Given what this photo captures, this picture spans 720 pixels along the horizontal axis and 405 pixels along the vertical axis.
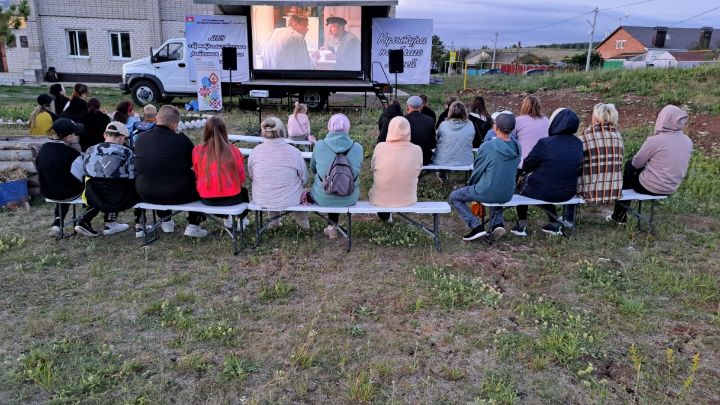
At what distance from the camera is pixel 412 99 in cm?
642

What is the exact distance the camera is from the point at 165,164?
15.1ft

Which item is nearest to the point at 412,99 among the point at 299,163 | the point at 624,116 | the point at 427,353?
the point at 299,163

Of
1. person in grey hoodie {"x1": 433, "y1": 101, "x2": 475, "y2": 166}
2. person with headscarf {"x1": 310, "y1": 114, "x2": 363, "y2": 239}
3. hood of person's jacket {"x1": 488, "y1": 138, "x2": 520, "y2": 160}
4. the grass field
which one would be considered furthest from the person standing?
person with headscarf {"x1": 310, "y1": 114, "x2": 363, "y2": 239}

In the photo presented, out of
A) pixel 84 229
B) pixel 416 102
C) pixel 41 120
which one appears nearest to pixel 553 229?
pixel 416 102

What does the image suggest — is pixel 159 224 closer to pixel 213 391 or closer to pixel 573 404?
pixel 213 391

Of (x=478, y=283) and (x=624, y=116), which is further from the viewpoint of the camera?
(x=624, y=116)

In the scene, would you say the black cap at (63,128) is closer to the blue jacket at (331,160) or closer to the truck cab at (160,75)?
the blue jacket at (331,160)

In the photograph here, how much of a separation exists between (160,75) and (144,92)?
754 millimetres

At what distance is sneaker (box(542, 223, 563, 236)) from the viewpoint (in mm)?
5242

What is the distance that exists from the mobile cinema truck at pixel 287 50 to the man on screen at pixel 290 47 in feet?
0.10

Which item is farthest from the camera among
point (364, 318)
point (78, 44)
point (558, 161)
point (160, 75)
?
point (78, 44)

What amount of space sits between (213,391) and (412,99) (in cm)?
463

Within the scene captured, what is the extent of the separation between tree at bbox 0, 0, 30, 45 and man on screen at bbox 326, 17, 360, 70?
9.33m

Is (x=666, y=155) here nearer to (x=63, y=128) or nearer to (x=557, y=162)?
(x=557, y=162)
